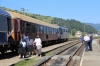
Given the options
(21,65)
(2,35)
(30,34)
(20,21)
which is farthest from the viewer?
(30,34)

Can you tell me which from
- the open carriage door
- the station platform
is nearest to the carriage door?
the open carriage door

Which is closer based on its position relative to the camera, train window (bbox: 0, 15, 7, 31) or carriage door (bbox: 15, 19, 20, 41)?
train window (bbox: 0, 15, 7, 31)

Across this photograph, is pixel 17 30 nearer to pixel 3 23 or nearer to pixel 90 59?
pixel 3 23

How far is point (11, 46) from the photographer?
20016 mm

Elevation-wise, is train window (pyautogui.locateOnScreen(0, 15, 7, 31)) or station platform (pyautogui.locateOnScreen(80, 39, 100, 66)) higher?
train window (pyautogui.locateOnScreen(0, 15, 7, 31))

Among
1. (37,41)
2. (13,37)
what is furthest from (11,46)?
(37,41)

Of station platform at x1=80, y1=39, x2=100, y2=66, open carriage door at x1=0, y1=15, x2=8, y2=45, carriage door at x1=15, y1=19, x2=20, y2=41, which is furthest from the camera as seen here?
carriage door at x1=15, y1=19, x2=20, y2=41

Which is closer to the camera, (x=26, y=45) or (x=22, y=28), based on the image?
(x=26, y=45)

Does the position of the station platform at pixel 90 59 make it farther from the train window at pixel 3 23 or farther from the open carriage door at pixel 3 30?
the train window at pixel 3 23

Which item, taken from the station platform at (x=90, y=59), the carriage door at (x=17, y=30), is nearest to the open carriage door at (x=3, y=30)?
the carriage door at (x=17, y=30)

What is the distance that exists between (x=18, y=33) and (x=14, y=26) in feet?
2.70

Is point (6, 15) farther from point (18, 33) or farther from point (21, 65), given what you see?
point (21, 65)

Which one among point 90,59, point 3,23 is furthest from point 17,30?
point 90,59

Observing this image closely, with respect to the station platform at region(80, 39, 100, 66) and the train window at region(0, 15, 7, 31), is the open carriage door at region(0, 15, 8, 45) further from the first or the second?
the station platform at region(80, 39, 100, 66)
